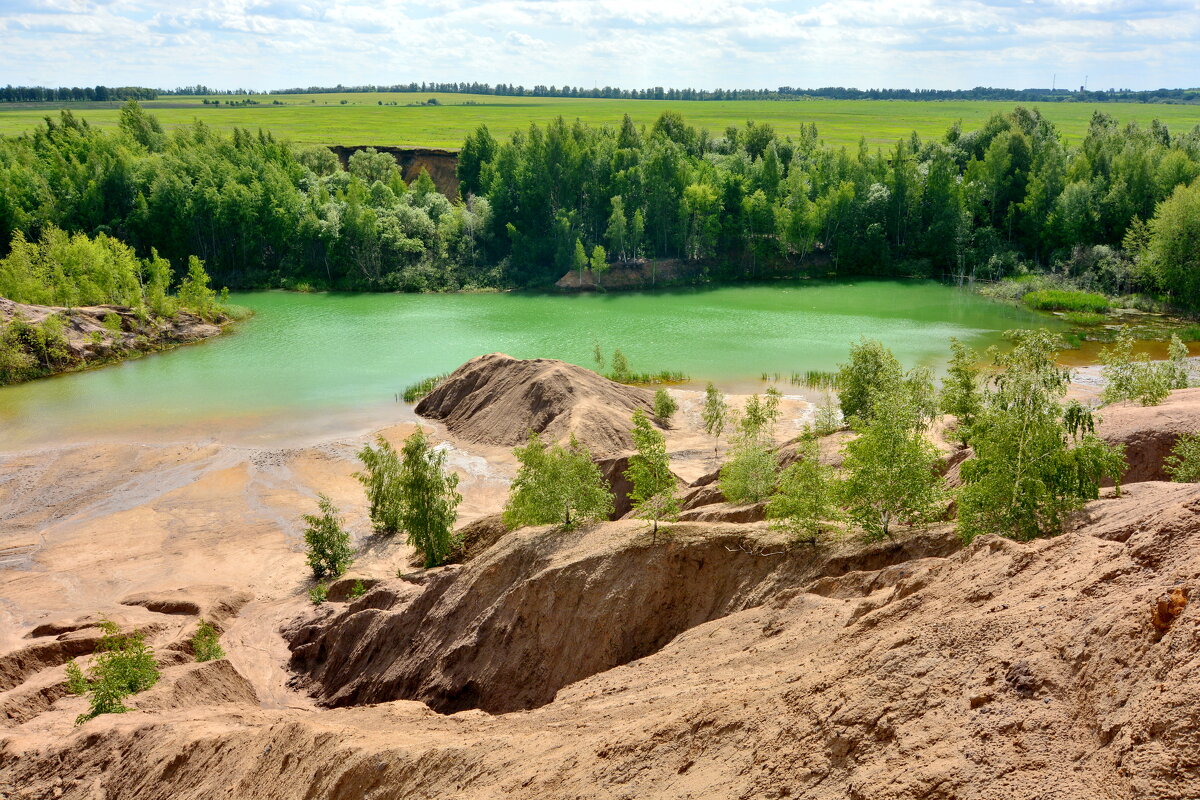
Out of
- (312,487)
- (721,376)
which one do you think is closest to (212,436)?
(312,487)

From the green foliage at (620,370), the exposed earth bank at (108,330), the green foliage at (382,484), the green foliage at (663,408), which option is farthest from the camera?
the exposed earth bank at (108,330)

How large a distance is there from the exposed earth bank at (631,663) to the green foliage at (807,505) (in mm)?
805

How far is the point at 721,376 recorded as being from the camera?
203ft

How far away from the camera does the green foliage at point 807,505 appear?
900 inches

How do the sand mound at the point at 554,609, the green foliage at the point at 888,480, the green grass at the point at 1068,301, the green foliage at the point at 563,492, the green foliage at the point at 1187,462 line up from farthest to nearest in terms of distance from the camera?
the green grass at the point at 1068,301 < the green foliage at the point at 563,492 < the green foliage at the point at 1187,462 < the sand mound at the point at 554,609 < the green foliage at the point at 888,480

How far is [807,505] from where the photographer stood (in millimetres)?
22844

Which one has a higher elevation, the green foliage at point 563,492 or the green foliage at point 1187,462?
the green foliage at point 1187,462

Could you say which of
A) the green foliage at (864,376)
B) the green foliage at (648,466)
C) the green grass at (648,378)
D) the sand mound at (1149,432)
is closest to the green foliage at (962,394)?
the green foliage at (864,376)

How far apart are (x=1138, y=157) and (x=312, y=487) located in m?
83.9

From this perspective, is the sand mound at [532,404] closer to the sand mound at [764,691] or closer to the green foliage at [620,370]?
the green foliage at [620,370]

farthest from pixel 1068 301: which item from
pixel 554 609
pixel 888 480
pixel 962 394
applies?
pixel 554 609

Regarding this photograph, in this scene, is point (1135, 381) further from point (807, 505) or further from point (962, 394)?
point (807, 505)

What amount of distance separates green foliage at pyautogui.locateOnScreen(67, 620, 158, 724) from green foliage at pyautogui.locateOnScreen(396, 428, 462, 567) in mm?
10324

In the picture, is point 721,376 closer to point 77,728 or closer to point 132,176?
point 77,728
